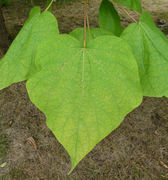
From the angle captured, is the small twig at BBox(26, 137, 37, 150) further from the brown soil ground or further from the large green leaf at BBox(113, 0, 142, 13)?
the large green leaf at BBox(113, 0, 142, 13)

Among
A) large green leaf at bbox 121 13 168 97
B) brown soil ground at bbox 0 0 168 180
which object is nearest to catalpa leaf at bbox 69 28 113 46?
large green leaf at bbox 121 13 168 97

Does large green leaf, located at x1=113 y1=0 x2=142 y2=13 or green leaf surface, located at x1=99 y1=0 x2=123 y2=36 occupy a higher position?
large green leaf, located at x1=113 y1=0 x2=142 y2=13

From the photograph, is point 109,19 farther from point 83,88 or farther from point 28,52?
point 83,88

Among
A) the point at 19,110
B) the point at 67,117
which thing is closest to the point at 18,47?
the point at 67,117

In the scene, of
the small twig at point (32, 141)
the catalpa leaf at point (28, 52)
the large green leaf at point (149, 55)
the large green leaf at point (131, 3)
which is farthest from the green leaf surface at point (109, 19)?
the small twig at point (32, 141)

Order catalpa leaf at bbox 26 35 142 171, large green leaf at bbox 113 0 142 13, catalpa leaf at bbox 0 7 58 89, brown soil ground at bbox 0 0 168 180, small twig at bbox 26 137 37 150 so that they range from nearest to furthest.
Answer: catalpa leaf at bbox 26 35 142 171 < catalpa leaf at bbox 0 7 58 89 < large green leaf at bbox 113 0 142 13 < brown soil ground at bbox 0 0 168 180 < small twig at bbox 26 137 37 150

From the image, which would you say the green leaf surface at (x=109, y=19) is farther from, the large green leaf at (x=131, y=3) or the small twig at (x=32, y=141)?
the small twig at (x=32, y=141)
